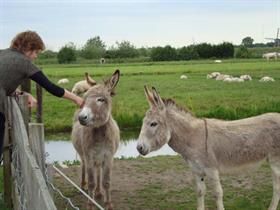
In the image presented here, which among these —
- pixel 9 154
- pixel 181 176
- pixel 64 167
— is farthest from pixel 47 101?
pixel 9 154

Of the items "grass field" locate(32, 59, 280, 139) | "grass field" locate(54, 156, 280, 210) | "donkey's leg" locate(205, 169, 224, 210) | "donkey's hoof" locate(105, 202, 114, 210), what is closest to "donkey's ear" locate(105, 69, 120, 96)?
"donkey's hoof" locate(105, 202, 114, 210)

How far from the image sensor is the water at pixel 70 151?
44.0 ft

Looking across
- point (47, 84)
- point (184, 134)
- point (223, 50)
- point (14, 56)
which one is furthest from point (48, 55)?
point (47, 84)

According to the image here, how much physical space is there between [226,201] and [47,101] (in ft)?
50.9

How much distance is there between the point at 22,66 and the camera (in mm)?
5332

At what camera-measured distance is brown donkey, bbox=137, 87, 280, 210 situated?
6.42m

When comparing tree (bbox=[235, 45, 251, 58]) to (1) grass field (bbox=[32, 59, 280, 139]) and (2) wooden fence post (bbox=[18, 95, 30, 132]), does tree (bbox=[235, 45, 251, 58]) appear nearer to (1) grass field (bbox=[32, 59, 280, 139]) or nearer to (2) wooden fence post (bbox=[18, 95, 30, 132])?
(1) grass field (bbox=[32, 59, 280, 139])

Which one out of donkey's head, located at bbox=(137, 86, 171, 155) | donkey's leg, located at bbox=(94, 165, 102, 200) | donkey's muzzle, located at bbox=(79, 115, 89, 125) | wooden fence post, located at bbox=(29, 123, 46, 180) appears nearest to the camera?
wooden fence post, located at bbox=(29, 123, 46, 180)

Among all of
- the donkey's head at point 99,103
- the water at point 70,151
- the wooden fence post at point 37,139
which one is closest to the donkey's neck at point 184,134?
the donkey's head at point 99,103

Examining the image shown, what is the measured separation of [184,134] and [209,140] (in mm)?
355

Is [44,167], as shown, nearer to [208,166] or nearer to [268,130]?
[208,166]

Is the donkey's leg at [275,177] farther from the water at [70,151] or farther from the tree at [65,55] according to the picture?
the tree at [65,55]

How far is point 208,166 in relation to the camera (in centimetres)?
648

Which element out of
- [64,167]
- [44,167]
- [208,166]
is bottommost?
[64,167]
